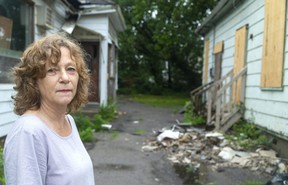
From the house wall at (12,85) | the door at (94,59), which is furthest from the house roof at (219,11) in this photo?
the house wall at (12,85)

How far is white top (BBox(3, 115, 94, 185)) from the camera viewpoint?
1396mm

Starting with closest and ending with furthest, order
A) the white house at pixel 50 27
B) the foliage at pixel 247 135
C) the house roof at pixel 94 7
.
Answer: the white house at pixel 50 27
the foliage at pixel 247 135
the house roof at pixel 94 7

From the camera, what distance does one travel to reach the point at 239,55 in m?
9.19

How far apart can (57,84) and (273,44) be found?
590cm

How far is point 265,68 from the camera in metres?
7.07

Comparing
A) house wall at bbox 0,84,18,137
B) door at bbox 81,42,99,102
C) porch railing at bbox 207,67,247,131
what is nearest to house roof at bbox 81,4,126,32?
door at bbox 81,42,99,102

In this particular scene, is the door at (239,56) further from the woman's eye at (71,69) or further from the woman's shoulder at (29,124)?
the woman's shoulder at (29,124)

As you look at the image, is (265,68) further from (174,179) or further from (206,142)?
(174,179)

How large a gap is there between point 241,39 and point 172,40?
43.7ft

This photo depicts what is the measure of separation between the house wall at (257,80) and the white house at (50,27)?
3658 mm

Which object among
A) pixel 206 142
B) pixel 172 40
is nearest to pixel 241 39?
pixel 206 142

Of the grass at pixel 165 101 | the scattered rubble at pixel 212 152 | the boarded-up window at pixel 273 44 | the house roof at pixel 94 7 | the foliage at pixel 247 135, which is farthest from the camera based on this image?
the grass at pixel 165 101

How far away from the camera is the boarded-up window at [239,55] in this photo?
8.83 meters

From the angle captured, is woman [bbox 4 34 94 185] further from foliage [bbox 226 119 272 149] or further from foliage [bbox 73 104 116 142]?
foliage [bbox 73 104 116 142]
